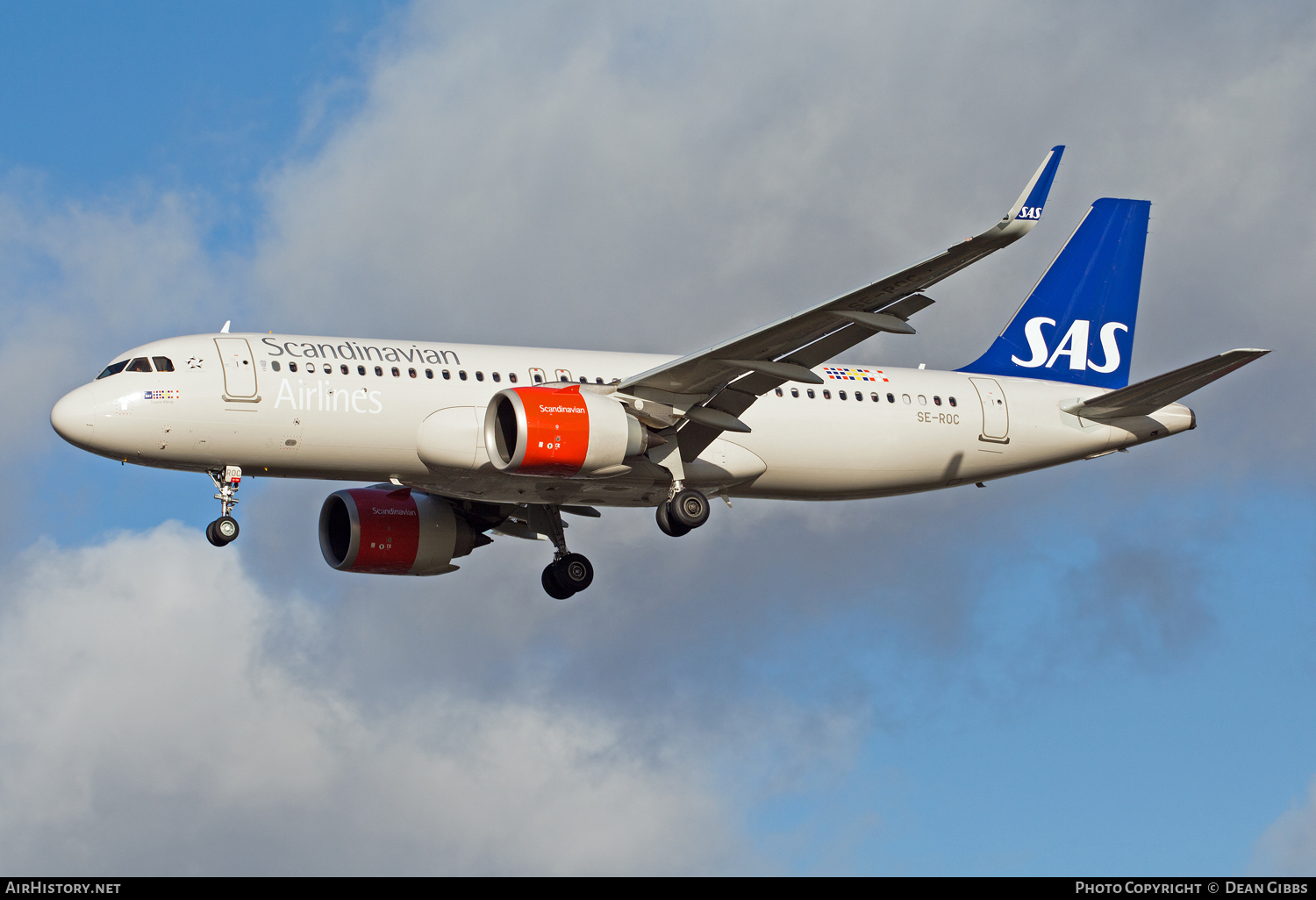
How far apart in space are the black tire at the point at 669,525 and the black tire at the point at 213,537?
9.56m

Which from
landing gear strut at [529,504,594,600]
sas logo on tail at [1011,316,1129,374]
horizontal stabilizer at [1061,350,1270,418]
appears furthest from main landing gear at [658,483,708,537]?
sas logo on tail at [1011,316,1129,374]

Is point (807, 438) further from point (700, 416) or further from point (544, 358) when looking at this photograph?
point (544, 358)

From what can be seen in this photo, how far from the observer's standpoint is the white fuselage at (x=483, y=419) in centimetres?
3700

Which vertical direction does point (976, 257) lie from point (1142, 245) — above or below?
below

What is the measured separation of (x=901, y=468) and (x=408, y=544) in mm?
12332

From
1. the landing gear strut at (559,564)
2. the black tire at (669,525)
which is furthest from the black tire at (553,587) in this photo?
the black tire at (669,525)

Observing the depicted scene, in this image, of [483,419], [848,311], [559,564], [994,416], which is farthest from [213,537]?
[994,416]

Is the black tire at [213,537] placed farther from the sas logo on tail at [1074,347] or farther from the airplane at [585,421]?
the sas logo on tail at [1074,347]

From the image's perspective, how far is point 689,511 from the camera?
3972 cm

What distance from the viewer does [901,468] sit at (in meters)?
42.8

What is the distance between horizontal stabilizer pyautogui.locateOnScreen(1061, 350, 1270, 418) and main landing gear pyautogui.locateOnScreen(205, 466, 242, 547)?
2053cm

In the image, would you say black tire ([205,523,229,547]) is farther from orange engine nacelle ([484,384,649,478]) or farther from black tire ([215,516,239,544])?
orange engine nacelle ([484,384,649,478])

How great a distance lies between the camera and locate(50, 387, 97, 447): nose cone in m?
36.5
